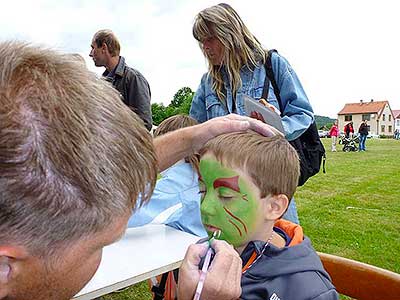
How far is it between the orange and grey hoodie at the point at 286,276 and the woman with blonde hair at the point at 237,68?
1.07 metres

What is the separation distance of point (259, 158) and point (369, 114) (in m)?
64.7

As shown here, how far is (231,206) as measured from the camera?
1.55 m

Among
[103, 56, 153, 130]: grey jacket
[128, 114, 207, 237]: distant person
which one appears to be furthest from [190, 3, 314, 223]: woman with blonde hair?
[103, 56, 153, 130]: grey jacket

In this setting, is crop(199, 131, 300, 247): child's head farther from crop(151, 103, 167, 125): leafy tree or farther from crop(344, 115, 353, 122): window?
crop(344, 115, 353, 122): window

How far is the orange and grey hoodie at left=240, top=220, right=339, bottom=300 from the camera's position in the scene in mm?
1337

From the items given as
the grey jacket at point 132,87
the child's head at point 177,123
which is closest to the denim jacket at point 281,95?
the child's head at point 177,123

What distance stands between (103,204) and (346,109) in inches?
2604

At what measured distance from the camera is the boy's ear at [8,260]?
0.63 m

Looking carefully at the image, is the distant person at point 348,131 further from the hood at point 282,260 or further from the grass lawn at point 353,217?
the hood at point 282,260

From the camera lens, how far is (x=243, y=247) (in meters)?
1.57

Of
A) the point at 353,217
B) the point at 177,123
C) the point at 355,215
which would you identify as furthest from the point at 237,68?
the point at 355,215

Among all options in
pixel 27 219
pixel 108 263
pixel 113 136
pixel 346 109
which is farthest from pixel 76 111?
pixel 346 109

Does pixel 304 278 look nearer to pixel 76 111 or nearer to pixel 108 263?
pixel 108 263

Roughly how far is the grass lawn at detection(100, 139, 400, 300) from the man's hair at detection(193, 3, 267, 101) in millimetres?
1976
